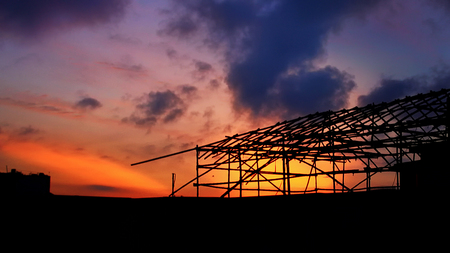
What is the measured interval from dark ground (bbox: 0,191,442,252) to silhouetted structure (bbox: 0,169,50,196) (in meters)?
20.1

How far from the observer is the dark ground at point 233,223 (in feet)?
47.4

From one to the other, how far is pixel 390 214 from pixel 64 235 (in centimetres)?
1318

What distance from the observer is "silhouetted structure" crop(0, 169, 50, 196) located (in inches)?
1436

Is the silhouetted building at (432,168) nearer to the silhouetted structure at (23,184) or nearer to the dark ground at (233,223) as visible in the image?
the dark ground at (233,223)

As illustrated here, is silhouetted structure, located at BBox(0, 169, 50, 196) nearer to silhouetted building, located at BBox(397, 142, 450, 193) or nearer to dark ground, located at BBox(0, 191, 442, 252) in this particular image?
dark ground, located at BBox(0, 191, 442, 252)

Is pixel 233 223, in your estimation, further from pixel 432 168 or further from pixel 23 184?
pixel 23 184

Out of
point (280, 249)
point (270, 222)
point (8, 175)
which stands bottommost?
point (280, 249)

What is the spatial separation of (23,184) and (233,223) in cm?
2876

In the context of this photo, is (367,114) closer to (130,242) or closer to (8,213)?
(130,242)

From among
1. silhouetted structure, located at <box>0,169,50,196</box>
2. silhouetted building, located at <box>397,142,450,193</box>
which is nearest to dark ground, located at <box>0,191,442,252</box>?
silhouetted building, located at <box>397,142,450,193</box>

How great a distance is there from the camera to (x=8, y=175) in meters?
36.9

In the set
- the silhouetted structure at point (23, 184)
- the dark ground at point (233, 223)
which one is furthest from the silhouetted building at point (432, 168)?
the silhouetted structure at point (23, 184)

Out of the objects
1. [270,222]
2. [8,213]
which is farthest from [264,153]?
[8,213]

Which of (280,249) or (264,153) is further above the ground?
(264,153)
